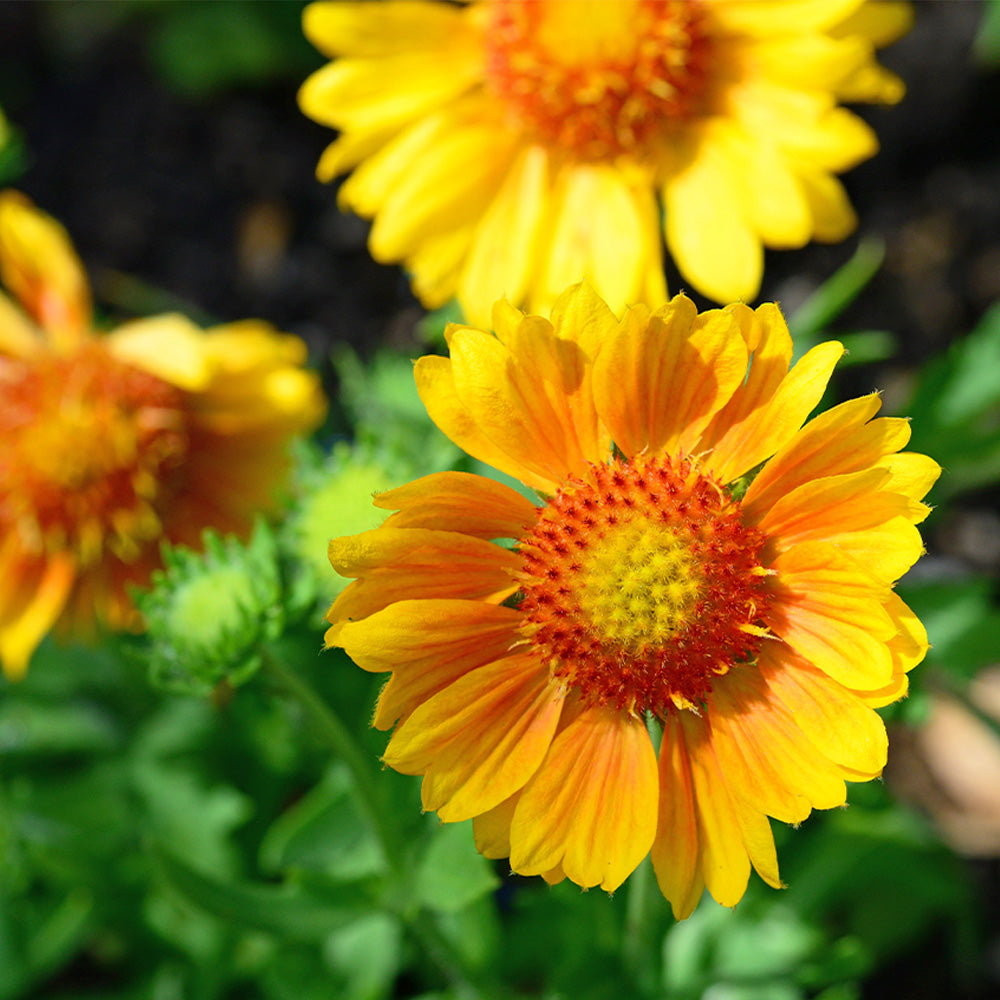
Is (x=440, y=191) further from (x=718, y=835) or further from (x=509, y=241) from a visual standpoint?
(x=718, y=835)

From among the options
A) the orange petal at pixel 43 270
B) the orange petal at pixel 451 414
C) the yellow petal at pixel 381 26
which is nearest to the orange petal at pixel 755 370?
the orange petal at pixel 451 414

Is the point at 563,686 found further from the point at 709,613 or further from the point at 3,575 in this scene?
the point at 3,575

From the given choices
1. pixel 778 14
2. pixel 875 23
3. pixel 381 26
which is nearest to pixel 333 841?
pixel 381 26

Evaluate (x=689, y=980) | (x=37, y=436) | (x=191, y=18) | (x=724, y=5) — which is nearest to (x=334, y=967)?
(x=689, y=980)

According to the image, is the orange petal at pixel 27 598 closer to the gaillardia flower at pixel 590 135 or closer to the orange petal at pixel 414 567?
the gaillardia flower at pixel 590 135

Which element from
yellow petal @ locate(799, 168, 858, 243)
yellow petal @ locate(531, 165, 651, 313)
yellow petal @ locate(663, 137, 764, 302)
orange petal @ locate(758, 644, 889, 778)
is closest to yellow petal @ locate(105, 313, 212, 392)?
yellow petal @ locate(531, 165, 651, 313)

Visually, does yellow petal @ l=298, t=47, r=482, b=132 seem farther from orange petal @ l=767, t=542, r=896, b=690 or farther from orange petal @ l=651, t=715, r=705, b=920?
orange petal @ l=651, t=715, r=705, b=920
